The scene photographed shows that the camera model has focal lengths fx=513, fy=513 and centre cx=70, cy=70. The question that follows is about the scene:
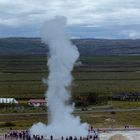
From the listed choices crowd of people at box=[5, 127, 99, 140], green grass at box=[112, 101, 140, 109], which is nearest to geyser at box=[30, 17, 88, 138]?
crowd of people at box=[5, 127, 99, 140]

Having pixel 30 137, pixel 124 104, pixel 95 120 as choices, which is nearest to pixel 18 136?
pixel 30 137

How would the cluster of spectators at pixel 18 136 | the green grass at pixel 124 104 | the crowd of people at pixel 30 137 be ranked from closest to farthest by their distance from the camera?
the crowd of people at pixel 30 137
the cluster of spectators at pixel 18 136
the green grass at pixel 124 104

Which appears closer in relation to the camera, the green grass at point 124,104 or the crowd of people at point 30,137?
the crowd of people at point 30,137

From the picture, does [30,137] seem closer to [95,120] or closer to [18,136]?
[18,136]

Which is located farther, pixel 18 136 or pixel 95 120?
pixel 95 120

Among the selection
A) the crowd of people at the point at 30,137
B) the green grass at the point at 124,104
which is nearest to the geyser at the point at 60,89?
the crowd of people at the point at 30,137

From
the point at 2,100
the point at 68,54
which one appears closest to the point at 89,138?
the point at 68,54

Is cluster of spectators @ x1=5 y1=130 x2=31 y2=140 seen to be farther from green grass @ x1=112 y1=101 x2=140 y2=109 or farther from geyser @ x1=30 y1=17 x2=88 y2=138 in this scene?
green grass @ x1=112 y1=101 x2=140 y2=109

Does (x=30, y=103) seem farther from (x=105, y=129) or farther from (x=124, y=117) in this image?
(x=105, y=129)

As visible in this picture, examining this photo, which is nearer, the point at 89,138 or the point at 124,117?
the point at 89,138

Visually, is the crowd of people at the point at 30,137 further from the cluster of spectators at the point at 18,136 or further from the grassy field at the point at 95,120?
the grassy field at the point at 95,120

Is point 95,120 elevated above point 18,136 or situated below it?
below
